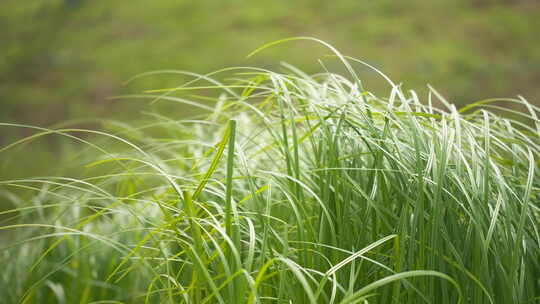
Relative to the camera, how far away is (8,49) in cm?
564

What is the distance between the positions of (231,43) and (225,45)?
0.25 feet

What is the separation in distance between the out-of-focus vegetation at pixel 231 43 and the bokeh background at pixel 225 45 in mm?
12

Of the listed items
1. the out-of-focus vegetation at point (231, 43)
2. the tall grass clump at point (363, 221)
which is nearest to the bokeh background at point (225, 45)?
the out-of-focus vegetation at point (231, 43)

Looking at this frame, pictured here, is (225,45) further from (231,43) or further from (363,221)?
(363,221)

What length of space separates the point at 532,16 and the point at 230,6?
3.46 meters

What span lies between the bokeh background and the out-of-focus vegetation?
1 centimetres

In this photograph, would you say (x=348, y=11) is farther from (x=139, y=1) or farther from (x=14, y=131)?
(x=14, y=131)

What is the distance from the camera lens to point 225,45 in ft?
18.0

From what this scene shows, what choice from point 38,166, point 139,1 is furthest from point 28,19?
point 38,166

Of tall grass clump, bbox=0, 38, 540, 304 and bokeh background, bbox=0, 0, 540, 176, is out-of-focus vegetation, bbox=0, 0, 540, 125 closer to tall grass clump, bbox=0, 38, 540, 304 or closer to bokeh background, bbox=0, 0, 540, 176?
bokeh background, bbox=0, 0, 540, 176

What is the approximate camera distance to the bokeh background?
187 inches

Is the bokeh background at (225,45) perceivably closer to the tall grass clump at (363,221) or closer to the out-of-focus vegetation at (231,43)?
the out-of-focus vegetation at (231,43)

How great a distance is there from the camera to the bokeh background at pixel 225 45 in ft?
15.6

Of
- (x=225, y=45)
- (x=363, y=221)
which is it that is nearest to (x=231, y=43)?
(x=225, y=45)
